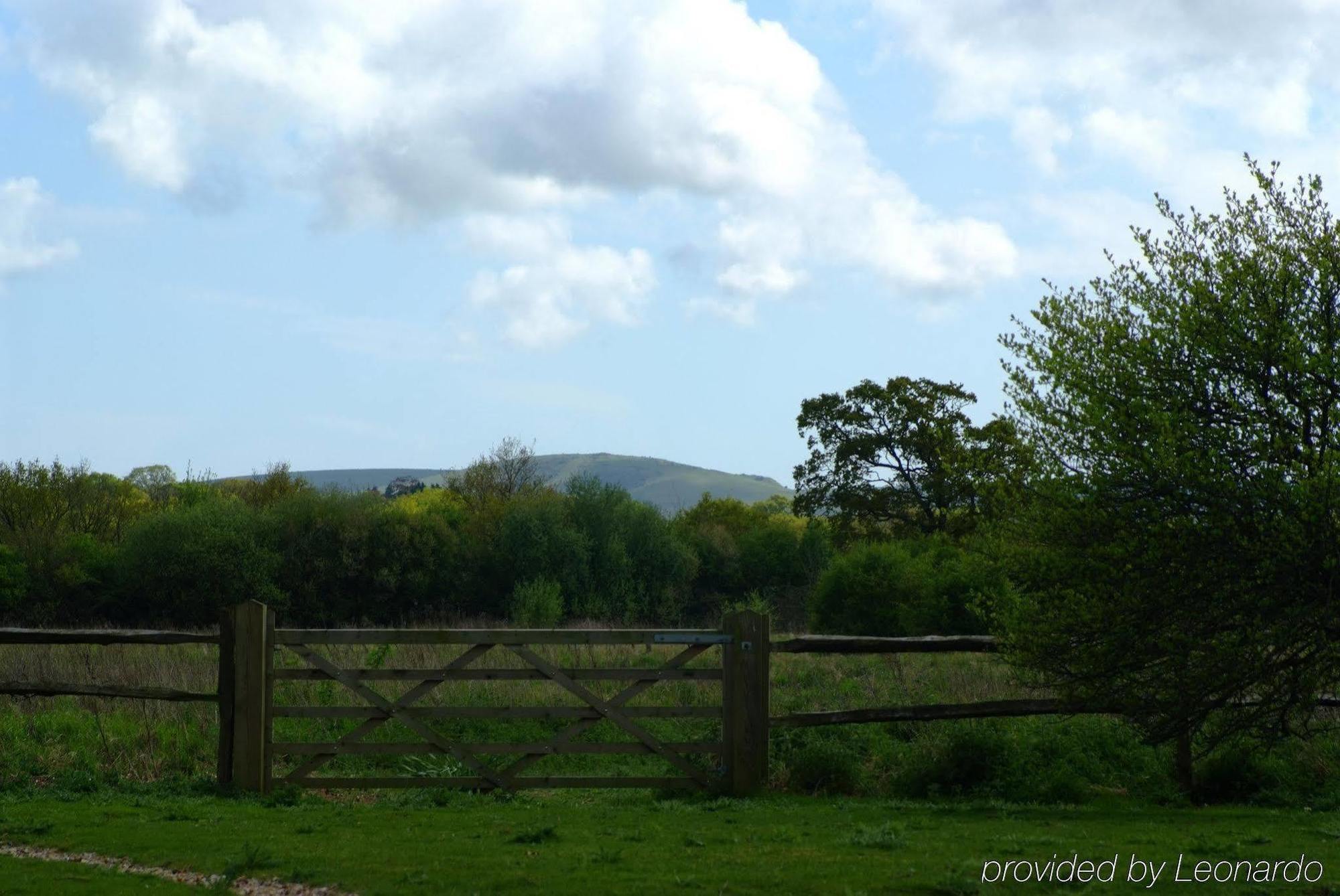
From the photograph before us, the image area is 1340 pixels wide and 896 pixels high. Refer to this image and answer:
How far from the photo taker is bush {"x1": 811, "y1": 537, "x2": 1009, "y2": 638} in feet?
121

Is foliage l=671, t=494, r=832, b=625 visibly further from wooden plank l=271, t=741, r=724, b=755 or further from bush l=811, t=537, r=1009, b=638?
wooden plank l=271, t=741, r=724, b=755

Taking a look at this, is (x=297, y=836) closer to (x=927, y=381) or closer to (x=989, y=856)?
(x=989, y=856)

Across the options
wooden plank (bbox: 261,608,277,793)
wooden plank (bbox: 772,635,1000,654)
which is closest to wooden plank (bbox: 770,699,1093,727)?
wooden plank (bbox: 772,635,1000,654)

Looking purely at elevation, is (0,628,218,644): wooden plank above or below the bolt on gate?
above

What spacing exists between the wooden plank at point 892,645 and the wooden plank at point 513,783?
6.16ft

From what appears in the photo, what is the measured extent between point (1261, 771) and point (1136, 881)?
18.3 ft

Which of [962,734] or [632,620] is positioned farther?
[632,620]

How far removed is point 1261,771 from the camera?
12.3 m

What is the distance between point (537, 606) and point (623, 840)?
35.2 metres

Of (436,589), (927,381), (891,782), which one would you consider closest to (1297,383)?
(891,782)

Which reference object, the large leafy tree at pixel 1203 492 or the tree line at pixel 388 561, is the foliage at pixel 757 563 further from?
the large leafy tree at pixel 1203 492

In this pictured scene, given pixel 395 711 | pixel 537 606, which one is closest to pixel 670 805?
pixel 395 711

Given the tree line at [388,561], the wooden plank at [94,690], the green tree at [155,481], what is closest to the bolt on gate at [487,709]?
the wooden plank at [94,690]

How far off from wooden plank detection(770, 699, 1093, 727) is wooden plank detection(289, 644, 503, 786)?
2845 mm
